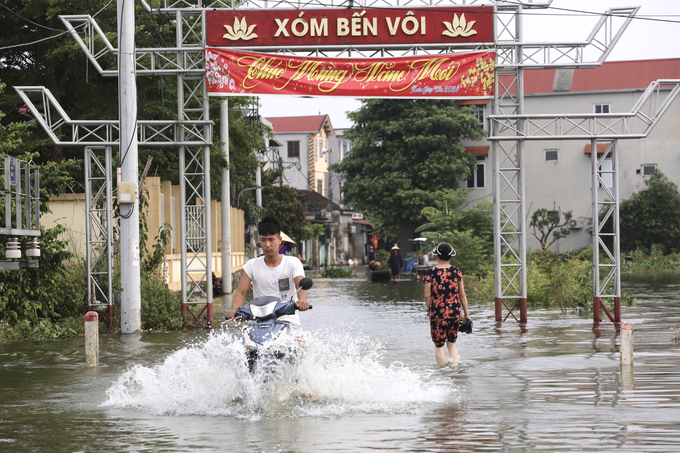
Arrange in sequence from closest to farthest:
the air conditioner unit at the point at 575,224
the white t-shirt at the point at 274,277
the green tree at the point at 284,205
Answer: the white t-shirt at the point at 274,277 → the air conditioner unit at the point at 575,224 → the green tree at the point at 284,205

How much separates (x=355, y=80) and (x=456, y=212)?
69.3ft

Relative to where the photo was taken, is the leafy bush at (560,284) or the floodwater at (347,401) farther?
the leafy bush at (560,284)

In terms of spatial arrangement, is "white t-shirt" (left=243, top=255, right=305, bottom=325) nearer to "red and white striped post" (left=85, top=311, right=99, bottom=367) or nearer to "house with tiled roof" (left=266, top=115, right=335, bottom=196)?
"red and white striped post" (left=85, top=311, right=99, bottom=367)

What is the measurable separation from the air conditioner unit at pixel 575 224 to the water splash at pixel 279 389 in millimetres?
44877

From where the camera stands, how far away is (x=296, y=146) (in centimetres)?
8550

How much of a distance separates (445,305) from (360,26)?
25.0 feet

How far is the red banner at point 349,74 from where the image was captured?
56.5ft

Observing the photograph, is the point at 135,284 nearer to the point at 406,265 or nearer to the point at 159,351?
the point at 159,351

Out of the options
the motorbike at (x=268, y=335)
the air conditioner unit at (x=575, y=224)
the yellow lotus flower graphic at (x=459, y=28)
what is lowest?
the motorbike at (x=268, y=335)

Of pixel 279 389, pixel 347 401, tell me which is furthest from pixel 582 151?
pixel 279 389

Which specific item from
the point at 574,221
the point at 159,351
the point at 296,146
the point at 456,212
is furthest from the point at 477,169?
the point at 159,351

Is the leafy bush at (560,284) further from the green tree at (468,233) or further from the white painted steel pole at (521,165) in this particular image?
the green tree at (468,233)

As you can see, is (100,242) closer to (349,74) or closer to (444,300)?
(349,74)

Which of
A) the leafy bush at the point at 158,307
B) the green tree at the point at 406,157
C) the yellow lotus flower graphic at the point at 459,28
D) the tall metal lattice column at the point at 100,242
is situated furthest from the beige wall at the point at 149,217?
the green tree at the point at 406,157
